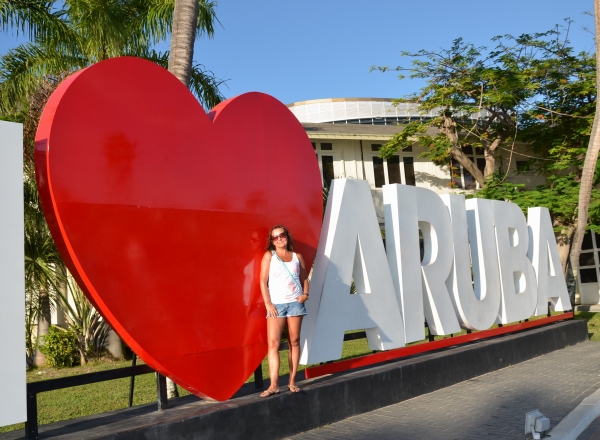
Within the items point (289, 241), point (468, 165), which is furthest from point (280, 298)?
point (468, 165)

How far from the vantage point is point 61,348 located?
15609 millimetres

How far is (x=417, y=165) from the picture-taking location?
81.7ft

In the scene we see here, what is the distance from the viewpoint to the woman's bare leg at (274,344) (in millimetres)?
6730

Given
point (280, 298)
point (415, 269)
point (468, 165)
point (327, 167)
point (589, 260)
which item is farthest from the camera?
point (589, 260)

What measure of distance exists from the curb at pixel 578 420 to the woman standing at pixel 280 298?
103 inches

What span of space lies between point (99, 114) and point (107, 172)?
50cm

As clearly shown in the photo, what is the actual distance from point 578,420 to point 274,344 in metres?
3.26

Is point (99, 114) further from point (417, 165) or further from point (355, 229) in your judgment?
point (417, 165)

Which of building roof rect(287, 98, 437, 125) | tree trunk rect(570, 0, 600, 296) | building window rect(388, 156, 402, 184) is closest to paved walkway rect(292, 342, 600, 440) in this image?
tree trunk rect(570, 0, 600, 296)

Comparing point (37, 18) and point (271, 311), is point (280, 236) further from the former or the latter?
point (37, 18)

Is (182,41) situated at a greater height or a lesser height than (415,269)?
greater

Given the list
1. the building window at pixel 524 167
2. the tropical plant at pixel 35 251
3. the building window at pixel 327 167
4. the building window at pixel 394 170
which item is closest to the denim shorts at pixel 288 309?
the tropical plant at pixel 35 251

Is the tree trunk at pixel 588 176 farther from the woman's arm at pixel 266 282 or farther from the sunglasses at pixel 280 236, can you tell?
the woman's arm at pixel 266 282

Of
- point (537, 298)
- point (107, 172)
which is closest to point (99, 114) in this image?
point (107, 172)
